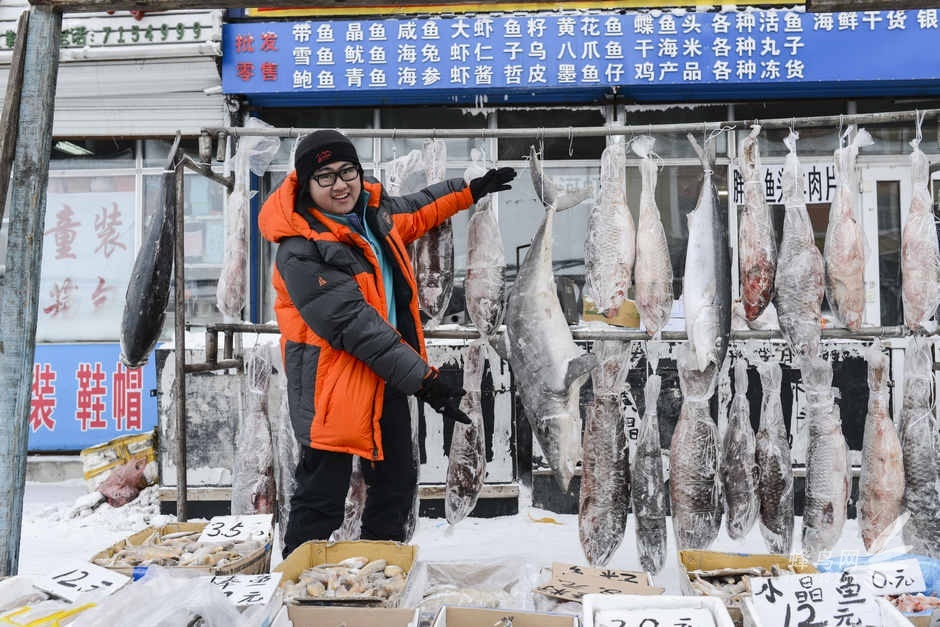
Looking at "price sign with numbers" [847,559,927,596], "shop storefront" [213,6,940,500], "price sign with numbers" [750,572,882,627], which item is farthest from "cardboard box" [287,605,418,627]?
"shop storefront" [213,6,940,500]

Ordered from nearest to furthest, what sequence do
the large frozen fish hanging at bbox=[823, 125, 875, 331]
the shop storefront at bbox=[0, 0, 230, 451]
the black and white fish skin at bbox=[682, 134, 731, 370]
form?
the black and white fish skin at bbox=[682, 134, 731, 370]
the large frozen fish hanging at bbox=[823, 125, 875, 331]
the shop storefront at bbox=[0, 0, 230, 451]

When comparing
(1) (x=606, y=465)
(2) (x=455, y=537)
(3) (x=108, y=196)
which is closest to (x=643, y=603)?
(1) (x=606, y=465)

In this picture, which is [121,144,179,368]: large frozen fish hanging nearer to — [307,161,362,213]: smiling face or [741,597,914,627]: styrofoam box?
[307,161,362,213]: smiling face

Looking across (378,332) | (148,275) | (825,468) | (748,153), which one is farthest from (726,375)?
(148,275)

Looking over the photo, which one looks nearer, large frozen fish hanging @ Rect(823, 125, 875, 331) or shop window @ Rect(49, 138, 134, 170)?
large frozen fish hanging @ Rect(823, 125, 875, 331)

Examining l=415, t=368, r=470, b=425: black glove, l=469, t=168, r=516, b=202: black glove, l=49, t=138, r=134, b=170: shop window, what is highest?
l=49, t=138, r=134, b=170: shop window

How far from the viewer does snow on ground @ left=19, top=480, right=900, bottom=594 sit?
4.43m

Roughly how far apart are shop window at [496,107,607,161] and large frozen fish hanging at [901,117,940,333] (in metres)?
4.36

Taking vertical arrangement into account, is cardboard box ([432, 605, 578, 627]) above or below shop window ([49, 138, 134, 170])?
below

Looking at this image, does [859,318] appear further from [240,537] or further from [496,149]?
[496,149]

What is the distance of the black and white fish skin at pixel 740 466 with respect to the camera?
119 inches

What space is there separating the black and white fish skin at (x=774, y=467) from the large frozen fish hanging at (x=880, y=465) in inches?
12.6

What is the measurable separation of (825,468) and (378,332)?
1999 millimetres

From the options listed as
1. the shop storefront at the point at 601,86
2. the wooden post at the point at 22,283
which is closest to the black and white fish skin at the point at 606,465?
the wooden post at the point at 22,283
